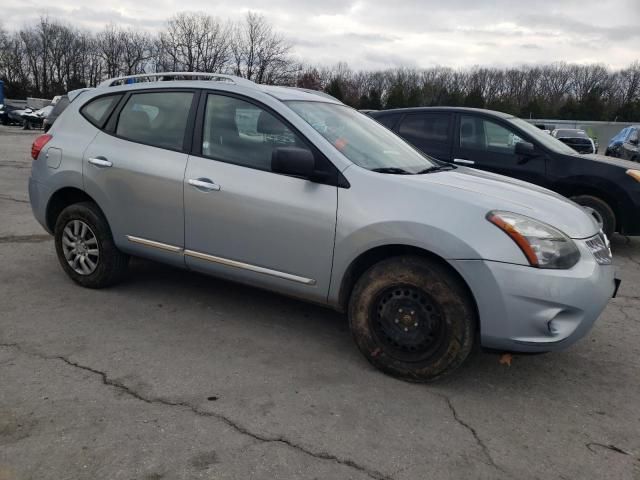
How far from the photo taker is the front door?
11.5 ft

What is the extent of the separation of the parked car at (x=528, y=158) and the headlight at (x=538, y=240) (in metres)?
4.14

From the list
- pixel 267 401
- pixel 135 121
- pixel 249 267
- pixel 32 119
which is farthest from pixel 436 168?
pixel 32 119

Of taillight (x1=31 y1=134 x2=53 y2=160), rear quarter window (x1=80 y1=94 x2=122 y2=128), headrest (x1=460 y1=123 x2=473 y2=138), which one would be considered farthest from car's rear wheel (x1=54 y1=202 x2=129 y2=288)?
headrest (x1=460 y1=123 x2=473 y2=138)

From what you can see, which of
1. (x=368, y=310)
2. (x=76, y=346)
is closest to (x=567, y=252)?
(x=368, y=310)

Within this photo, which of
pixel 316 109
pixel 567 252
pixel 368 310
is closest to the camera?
pixel 567 252

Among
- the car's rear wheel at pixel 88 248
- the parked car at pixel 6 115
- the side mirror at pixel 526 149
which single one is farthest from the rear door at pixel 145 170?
the parked car at pixel 6 115

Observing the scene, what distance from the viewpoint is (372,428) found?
112 inches

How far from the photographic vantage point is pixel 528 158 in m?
7.10

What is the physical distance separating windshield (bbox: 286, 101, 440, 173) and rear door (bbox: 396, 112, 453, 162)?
3253mm

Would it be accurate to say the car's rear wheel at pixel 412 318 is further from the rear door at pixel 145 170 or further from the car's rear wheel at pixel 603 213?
the car's rear wheel at pixel 603 213

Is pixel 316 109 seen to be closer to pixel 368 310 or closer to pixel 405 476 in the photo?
pixel 368 310

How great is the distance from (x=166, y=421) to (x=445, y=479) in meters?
1.41

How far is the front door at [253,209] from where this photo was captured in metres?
3.49

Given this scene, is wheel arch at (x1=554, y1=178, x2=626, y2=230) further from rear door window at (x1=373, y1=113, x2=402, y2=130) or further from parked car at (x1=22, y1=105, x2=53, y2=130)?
parked car at (x1=22, y1=105, x2=53, y2=130)
